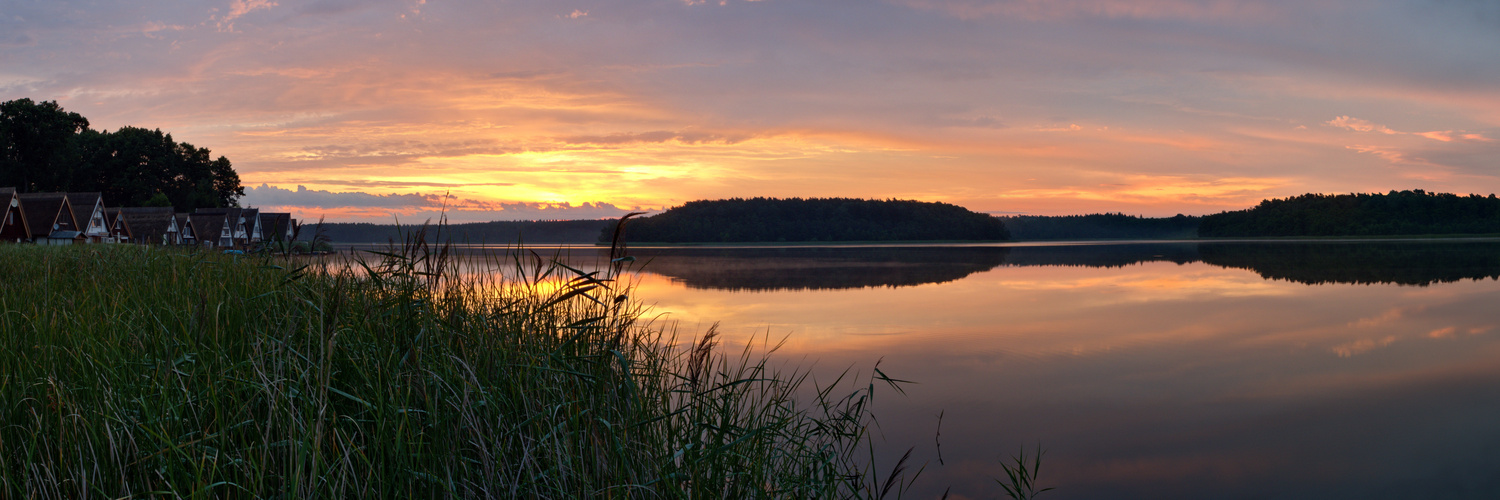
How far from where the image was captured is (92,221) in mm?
44000

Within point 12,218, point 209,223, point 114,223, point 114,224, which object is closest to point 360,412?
point 12,218

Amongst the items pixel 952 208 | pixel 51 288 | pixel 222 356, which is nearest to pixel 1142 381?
pixel 222 356

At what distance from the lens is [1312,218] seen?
110 m

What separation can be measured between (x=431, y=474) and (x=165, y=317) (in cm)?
352

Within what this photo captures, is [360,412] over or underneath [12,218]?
underneath

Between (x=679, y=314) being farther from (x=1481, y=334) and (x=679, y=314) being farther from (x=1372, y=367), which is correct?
(x=1481, y=334)

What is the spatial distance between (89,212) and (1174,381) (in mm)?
56011

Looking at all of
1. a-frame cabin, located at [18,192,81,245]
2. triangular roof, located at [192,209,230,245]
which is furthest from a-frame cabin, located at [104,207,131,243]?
a-frame cabin, located at [18,192,81,245]

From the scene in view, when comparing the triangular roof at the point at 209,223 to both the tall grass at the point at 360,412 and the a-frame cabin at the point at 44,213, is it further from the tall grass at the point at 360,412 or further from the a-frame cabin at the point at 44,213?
the tall grass at the point at 360,412

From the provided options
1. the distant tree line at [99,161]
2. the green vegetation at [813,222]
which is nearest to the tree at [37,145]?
the distant tree line at [99,161]

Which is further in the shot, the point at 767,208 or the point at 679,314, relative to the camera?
the point at 767,208

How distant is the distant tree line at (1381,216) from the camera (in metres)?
101

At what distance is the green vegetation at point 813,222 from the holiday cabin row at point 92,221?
212ft

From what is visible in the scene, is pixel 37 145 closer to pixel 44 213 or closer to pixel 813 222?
pixel 44 213
